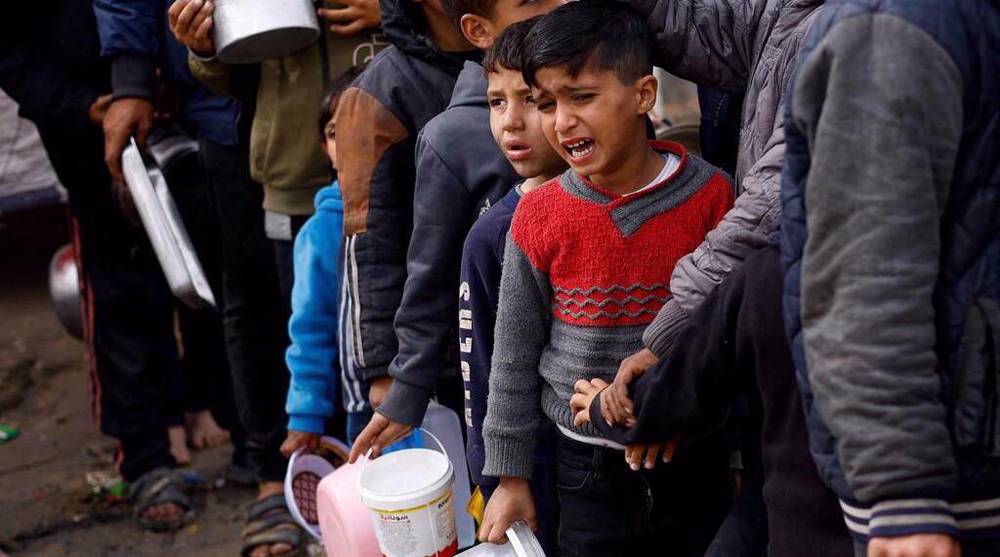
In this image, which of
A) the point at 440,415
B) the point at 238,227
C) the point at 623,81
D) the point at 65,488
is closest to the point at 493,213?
the point at 623,81

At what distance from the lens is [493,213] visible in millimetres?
2314

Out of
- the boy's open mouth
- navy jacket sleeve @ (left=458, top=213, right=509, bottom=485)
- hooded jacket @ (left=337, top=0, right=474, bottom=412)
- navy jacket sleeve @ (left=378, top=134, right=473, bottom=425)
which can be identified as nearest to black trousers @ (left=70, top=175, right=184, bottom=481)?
hooded jacket @ (left=337, top=0, right=474, bottom=412)

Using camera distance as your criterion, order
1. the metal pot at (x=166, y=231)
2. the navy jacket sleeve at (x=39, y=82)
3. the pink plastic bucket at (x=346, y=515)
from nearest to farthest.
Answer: the pink plastic bucket at (x=346, y=515), the metal pot at (x=166, y=231), the navy jacket sleeve at (x=39, y=82)

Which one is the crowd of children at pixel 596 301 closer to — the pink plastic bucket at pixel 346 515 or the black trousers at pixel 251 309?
the pink plastic bucket at pixel 346 515

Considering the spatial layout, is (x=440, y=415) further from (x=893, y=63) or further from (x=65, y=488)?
(x=65, y=488)

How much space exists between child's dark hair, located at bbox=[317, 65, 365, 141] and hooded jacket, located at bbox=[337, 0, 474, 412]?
26cm

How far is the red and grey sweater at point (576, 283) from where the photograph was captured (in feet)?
6.81

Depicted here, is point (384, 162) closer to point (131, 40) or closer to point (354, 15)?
point (354, 15)

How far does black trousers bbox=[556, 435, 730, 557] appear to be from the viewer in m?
2.19

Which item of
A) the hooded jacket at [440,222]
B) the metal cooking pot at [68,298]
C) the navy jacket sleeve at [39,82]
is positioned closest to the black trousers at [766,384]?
the hooded jacket at [440,222]

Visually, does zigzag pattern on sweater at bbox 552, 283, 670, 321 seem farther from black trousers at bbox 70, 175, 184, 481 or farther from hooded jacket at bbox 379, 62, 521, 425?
black trousers at bbox 70, 175, 184, 481

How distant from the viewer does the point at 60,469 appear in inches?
190

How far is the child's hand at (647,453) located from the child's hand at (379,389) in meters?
0.97

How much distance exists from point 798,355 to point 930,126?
0.35m
